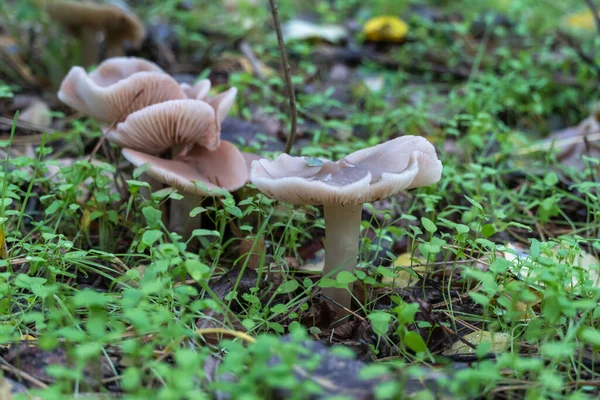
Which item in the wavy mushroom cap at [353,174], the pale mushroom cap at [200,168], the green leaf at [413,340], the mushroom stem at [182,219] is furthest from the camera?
the mushroom stem at [182,219]

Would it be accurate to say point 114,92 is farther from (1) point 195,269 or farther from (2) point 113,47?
(2) point 113,47

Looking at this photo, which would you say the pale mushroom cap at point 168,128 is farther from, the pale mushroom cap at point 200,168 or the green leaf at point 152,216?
the green leaf at point 152,216

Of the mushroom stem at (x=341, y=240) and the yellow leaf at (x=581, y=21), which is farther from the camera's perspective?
the yellow leaf at (x=581, y=21)

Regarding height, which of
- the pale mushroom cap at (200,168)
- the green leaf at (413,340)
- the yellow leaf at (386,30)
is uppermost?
the yellow leaf at (386,30)

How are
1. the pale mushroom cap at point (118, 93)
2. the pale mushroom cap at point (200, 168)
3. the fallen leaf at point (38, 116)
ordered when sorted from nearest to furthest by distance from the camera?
1. the pale mushroom cap at point (200, 168)
2. the pale mushroom cap at point (118, 93)
3. the fallen leaf at point (38, 116)

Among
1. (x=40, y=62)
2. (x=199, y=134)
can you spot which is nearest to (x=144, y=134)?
(x=199, y=134)

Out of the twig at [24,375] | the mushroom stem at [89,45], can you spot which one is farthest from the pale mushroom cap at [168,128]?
the mushroom stem at [89,45]

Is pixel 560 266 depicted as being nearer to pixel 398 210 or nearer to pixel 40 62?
pixel 398 210
